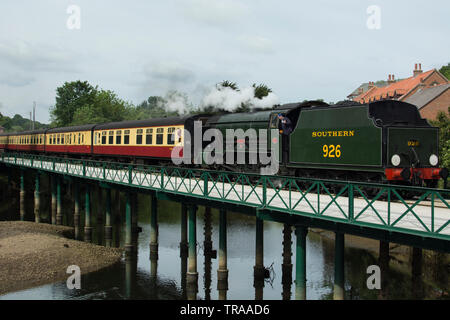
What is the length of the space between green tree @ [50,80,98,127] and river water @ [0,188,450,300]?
228 ft

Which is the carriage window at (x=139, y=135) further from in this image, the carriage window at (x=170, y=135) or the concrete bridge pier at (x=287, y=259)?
the concrete bridge pier at (x=287, y=259)

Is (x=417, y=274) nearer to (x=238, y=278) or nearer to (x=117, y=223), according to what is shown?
(x=238, y=278)

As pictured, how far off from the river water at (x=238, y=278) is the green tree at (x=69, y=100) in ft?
228

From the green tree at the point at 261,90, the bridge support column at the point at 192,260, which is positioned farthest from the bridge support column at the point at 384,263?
the green tree at the point at 261,90

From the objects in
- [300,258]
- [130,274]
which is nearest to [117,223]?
[130,274]

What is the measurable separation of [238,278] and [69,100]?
80.2 m

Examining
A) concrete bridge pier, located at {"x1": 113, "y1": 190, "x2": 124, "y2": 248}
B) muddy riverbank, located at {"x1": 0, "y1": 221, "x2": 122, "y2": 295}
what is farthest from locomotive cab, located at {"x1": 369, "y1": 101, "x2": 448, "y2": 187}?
concrete bridge pier, located at {"x1": 113, "y1": 190, "x2": 124, "y2": 248}

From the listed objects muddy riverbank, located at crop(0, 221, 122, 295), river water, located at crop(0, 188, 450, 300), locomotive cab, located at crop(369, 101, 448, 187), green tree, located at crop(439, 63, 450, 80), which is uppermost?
green tree, located at crop(439, 63, 450, 80)

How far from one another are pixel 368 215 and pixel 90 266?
1449cm

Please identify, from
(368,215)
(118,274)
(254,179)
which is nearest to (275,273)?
(254,179)

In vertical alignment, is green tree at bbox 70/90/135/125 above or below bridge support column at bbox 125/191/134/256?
above

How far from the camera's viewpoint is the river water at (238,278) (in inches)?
752

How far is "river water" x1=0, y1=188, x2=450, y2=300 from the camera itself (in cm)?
1911

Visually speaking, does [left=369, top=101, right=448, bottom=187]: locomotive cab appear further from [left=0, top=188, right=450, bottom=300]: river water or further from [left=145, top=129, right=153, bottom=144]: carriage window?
[left=145, top=129, right=153, bottom=144]: carriage window
